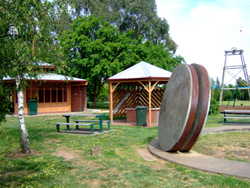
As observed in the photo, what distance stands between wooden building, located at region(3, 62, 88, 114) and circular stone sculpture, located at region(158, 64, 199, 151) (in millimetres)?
15035

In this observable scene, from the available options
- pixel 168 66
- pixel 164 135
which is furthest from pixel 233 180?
pixel 168 66

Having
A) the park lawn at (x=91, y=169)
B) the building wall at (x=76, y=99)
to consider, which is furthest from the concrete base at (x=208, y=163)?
the building wall at (x=76, y=99)

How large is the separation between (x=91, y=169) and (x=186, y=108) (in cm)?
257

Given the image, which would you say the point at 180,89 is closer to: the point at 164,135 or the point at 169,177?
the point at 164,135

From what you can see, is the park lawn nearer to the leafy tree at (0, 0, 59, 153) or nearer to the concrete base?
the concrete base

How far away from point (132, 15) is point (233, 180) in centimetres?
3394

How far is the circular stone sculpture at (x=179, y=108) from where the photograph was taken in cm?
609

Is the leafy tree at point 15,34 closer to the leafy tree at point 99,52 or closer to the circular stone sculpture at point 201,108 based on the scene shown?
the circular stone sculpture at point 201,108

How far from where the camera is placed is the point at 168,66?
97.4 feet

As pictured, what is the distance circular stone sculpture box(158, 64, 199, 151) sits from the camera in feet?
20.0

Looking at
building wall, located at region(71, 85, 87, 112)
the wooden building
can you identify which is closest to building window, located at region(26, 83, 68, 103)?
the wooden building

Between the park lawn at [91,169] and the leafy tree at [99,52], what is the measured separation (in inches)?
699

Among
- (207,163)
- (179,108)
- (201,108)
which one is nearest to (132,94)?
(179,108)

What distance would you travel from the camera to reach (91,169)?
19.0ft
